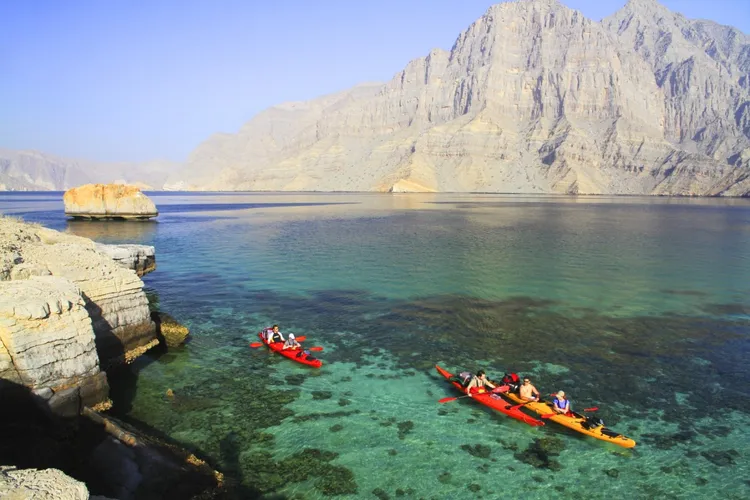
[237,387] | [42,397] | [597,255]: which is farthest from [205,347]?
[597,255]

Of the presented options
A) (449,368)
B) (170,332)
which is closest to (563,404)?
(449,368)

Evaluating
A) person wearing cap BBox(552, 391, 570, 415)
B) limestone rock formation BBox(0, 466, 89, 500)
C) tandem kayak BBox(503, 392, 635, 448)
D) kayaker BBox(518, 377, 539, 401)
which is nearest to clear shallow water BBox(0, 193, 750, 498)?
tandem kayak BBox(503, 392, 635, 448)

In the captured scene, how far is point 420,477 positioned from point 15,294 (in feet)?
42.5

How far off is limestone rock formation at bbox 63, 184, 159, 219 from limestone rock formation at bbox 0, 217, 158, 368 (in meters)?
73.6

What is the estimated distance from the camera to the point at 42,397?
13570 millimetres

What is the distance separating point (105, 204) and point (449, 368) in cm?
8674

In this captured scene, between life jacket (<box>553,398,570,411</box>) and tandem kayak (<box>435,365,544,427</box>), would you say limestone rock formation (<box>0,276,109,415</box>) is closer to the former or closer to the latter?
tandem kayak (<box>435,365,544,427</box>)

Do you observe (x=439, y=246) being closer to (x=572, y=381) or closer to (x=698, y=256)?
(x=698, y=256)

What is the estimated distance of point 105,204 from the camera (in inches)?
3460

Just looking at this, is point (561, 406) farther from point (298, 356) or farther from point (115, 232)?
point (115, 232)

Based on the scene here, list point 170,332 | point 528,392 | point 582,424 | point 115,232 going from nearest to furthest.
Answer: point 582,424 < point 528,392 < point 170,332 < point 115,232

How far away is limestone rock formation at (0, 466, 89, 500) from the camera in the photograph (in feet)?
23.0

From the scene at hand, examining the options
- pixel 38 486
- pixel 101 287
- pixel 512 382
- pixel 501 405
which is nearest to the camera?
pixel 38 486

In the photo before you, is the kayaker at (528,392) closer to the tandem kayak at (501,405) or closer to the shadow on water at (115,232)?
the tandem kayak at (501,405)
